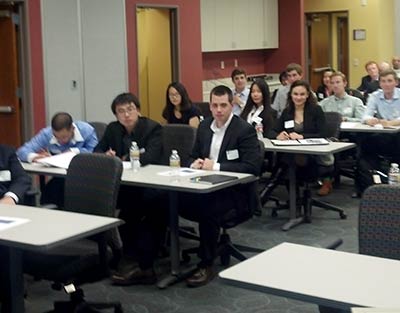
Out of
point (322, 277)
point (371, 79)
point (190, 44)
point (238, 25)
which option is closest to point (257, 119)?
point (190, 44)

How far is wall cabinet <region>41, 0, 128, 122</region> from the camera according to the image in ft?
26.1

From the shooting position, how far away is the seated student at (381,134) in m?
7.12

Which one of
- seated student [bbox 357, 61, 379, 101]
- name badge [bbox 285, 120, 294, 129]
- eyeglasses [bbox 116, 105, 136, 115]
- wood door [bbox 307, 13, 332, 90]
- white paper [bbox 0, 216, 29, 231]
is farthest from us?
wood door [bbox 307, 13, 332, 90]

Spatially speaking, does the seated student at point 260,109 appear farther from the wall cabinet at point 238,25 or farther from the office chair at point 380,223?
the wall cabinet at point 238,25

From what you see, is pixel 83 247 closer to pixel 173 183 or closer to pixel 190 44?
pixel 173 183

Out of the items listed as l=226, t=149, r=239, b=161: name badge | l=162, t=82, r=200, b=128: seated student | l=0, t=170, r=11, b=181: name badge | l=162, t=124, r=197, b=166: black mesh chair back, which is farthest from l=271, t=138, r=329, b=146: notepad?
l=0, t=170, r=11, b=181: name badge

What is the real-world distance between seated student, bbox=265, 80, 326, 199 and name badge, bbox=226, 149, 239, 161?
4.65 feet

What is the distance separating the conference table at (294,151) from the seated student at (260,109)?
1.04ft

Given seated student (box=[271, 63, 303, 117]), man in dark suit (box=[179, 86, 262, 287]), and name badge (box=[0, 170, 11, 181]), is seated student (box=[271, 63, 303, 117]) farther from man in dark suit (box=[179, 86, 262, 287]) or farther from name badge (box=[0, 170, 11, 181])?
name badge (box=[0, 170, 11, 181])

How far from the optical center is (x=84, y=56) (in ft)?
27.7

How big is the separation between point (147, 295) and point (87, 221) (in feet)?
4.34

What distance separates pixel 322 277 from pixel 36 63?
596 cm

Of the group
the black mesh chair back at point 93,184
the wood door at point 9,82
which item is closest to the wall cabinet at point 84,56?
the wood door at point 9,82

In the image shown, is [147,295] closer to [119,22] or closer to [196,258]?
[196,258]
